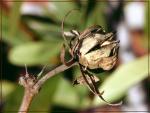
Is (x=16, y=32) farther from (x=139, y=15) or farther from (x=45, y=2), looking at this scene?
(x=139, y=15)

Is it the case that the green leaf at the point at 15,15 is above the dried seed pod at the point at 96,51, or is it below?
above

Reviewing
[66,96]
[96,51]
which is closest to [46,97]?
[66,96]

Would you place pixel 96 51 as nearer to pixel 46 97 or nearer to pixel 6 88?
pixel 46 97

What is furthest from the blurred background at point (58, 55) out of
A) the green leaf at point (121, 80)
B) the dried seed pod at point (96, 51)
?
the dried seed pod at point (96, 51)

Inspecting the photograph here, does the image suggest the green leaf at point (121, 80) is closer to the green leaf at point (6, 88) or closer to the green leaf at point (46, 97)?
the green leaf at point (46, 97)

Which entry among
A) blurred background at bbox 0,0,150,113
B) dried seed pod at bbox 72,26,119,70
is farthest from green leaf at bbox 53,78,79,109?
dried seed pod at bbox 72,26,119,70

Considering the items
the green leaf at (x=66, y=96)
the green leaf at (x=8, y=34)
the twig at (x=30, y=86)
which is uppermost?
the green leaf at (x=8, y=34)

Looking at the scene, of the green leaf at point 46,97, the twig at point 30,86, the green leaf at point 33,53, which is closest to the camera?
the twig at point 30,86
